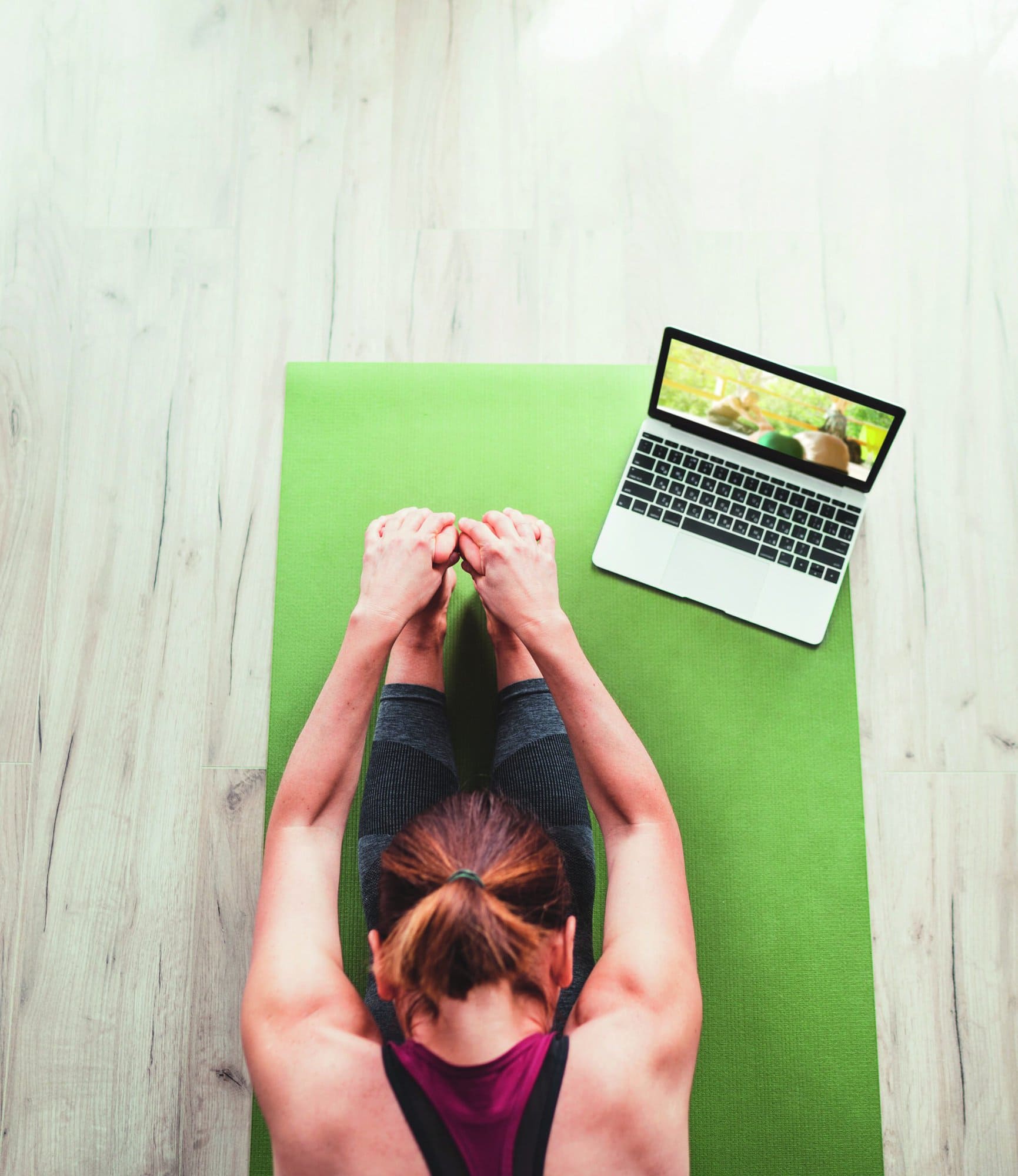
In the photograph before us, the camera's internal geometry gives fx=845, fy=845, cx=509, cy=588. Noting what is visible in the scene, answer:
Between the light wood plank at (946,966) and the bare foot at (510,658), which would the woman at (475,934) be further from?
the light wood plank at (946,966)

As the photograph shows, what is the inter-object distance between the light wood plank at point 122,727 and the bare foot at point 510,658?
473 mm

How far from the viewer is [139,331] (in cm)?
143

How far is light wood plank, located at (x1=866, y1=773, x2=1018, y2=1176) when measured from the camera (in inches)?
48.5

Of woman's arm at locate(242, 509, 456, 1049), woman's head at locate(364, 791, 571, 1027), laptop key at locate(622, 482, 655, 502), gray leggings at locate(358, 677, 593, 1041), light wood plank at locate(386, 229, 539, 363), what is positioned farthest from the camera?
light wood plank at locate(386, 229, 539, 363)

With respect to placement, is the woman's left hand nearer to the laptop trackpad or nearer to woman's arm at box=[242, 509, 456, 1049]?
woman's arm at box=[242, 509, 456, 1049]

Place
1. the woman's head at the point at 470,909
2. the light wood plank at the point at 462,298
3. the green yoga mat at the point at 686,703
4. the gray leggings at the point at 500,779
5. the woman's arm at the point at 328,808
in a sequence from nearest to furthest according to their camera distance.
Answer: the woman's head at the point at 470,909 → the woman's arm at the point at 328,808 → the gray leggings at the point at 500,779 → the green yoga mat at the point at 686,703 → the light wood plank at the point at 462,298

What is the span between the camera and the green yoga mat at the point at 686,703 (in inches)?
47.5

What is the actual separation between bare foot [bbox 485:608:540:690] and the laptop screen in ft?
1.34

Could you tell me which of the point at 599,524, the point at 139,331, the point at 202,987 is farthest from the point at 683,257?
the point at 202,987

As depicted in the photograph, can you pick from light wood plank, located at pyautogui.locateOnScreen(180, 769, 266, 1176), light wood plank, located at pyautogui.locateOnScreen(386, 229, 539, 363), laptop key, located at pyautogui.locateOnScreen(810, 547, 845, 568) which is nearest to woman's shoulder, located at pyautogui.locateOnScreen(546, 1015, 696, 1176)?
light wood plank, located at pyautogui.locateOnScreen(180, 769, 266, 1176)

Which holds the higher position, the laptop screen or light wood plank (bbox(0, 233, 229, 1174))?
the laptop screen

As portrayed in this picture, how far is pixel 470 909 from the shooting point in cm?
71

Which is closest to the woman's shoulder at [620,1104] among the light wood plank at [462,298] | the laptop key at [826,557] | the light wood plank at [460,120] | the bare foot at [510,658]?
the bare foot at [510,658]

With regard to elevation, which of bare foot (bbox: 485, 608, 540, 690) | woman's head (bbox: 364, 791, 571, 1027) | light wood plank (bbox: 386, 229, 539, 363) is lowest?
woman's head (bbox: 364, 791, 571, 1027)
